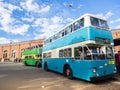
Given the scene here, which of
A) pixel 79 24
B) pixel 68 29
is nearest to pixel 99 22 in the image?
pixel 79 24

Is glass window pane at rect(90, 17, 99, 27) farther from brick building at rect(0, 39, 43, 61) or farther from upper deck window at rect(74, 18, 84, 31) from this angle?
brick building at rect(0, 39, 43, 61)

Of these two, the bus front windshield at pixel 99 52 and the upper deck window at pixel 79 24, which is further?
the upper deck window at pixel 79 24

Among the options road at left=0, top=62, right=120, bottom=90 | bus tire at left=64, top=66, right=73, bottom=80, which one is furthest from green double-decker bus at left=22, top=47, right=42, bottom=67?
bus tire at left=64, top=66, right=73, bottom=80

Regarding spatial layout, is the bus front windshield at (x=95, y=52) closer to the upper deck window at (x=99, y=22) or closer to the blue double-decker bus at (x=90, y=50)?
the blue double-decker bus at (x=90, y=50)

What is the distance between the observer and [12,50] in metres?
57.3

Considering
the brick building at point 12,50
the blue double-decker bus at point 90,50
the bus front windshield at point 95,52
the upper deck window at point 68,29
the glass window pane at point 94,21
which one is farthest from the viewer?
the brick building at point 12,50

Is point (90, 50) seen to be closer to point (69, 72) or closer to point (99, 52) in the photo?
point (99, 52)

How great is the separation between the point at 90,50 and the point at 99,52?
25.7 inches

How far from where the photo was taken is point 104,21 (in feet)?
36.0

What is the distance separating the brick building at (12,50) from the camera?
176 feet

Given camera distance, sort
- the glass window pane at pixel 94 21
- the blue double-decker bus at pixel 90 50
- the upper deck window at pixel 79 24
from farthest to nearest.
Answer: the upper deck window at pixel 79 24
the glass window pane at pixel 94 21
the blue double-decker bus at pixel 90 50

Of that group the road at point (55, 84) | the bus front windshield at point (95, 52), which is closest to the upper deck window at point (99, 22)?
the bus front windshield at point (95, 52)

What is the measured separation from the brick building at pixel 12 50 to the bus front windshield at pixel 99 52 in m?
41.2

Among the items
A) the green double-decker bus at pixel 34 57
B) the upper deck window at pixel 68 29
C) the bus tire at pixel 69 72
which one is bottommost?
the bus tire at pixel 69 72
